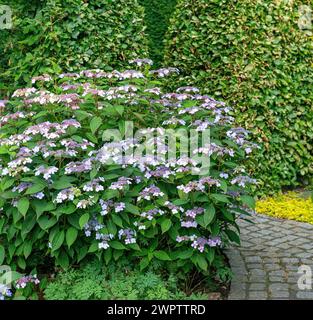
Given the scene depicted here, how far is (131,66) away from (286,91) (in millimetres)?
1774

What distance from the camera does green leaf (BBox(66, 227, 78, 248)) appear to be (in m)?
3.54

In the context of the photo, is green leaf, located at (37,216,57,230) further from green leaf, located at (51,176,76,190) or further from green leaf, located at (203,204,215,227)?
green leaf, located at (203,204,215,227)

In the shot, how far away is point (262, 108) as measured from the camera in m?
5.86

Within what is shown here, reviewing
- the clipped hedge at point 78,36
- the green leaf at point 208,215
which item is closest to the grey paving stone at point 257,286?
the green leaf at point 208,215

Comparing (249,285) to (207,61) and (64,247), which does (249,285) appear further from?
(207,61)

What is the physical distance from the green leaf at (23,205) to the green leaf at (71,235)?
29cm

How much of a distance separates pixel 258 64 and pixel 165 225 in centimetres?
270

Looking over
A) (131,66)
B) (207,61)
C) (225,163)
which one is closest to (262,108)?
(207,61)

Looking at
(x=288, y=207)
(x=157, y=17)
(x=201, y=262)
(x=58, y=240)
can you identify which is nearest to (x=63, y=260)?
(x=58, y=240)

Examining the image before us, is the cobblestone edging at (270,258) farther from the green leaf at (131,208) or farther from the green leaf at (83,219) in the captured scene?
the green leaf at (83,219)

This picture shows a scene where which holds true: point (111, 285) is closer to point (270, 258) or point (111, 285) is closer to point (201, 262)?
point (201, 262)

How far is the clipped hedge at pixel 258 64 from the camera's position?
566 cm

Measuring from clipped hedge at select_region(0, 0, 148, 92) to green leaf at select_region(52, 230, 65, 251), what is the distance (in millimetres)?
1678

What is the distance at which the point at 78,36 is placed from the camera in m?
5.00
